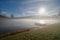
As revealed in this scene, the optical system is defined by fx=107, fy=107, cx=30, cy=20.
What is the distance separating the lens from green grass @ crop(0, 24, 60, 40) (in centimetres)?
177

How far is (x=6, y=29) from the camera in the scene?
68.1 inches

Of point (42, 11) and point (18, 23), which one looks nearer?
point (18, 23)

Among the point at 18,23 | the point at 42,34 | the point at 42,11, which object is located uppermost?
the point at 42,11

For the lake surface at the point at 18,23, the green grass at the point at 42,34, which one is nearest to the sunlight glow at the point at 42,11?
the lake surface at the point at 18,23

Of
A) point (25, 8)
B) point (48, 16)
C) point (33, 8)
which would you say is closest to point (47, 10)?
point (48, 16)

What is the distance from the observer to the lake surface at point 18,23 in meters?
1.74

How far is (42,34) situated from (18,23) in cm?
45

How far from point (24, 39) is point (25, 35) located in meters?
0.07

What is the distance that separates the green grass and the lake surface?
9 cm

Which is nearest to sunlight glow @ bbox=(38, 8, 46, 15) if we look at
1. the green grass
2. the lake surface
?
the lake surface

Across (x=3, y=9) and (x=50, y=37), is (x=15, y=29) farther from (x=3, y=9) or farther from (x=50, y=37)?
(x=50, y=37)

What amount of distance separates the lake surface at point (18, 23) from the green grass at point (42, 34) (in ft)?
0.30

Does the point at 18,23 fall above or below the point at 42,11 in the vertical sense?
below

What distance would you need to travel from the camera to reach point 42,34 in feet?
5.98
